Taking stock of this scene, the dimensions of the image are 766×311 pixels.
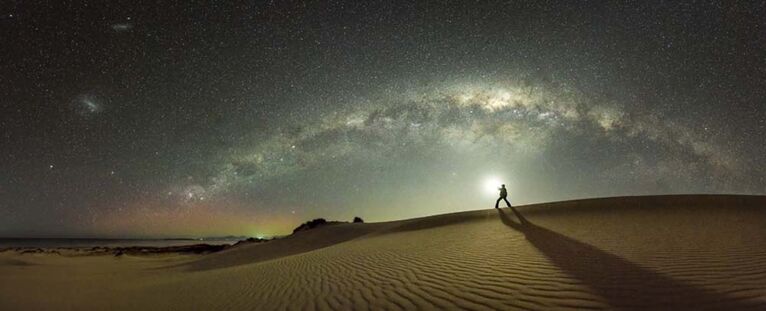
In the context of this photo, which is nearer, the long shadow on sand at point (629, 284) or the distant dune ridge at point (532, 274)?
the long shadow on sand at point (629, 284)

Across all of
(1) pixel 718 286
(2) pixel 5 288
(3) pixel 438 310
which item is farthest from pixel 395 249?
(2) pixel 5 288

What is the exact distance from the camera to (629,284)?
5.28 m

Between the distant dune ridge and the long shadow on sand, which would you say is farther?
the distant dune ridge

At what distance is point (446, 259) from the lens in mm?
9438

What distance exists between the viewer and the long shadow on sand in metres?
4.29

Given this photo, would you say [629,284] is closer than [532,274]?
Yes

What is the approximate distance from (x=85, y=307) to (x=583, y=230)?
530 inches

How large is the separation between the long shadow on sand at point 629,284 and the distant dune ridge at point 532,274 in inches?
0.6

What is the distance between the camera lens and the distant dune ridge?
5062 millimetres

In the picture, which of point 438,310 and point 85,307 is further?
point 85,307

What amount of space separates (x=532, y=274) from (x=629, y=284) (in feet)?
5.15

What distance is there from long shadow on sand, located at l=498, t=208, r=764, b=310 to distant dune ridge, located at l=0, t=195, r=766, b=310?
2 centimetres

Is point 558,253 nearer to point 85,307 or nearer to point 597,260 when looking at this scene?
point 597,260

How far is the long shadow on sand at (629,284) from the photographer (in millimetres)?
4293
